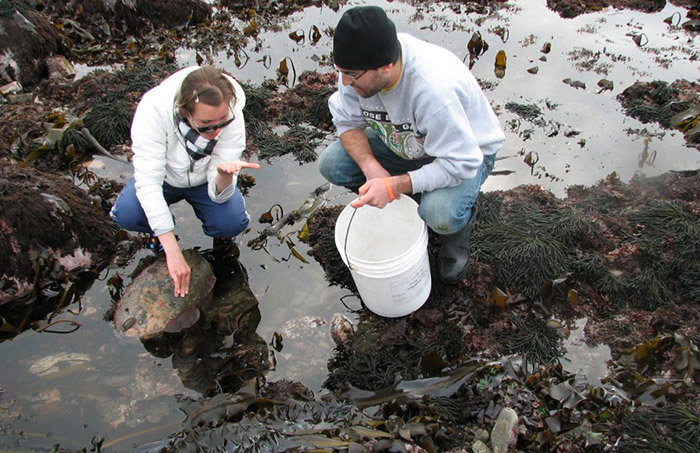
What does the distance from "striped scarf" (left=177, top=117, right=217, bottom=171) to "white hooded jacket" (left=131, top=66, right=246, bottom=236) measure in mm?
32

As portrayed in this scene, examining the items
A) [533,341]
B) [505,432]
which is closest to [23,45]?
[533,341]

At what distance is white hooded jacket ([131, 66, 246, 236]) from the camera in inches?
106

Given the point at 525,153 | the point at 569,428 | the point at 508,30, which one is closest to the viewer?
the point at 569,428

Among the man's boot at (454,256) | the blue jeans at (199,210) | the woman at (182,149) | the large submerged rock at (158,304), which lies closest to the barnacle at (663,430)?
the man's boot at (454,256)

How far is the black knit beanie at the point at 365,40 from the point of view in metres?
2.16

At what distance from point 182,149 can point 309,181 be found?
1.37 m

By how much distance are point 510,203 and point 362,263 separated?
1661 mm

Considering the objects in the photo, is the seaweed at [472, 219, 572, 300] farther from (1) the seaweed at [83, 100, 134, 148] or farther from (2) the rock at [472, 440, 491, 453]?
(1) the seaweed at [83, 100, 134, 148]

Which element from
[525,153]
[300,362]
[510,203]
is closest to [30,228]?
[300,362]

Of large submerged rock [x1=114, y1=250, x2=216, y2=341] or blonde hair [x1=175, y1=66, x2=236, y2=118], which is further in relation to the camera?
large submerged rock [x1=114, y1=250, x2=216, y2=341]

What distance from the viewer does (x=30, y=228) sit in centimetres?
318

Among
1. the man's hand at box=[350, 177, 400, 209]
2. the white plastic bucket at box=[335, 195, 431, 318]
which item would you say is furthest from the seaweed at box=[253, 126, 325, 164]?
the man's hand at box=[350, 177, 400, 209]

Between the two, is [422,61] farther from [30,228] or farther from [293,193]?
[30,228]

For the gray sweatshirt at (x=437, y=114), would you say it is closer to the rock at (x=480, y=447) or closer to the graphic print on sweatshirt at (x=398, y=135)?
the graphic print on sweatshirt at (x=398, y=135)
